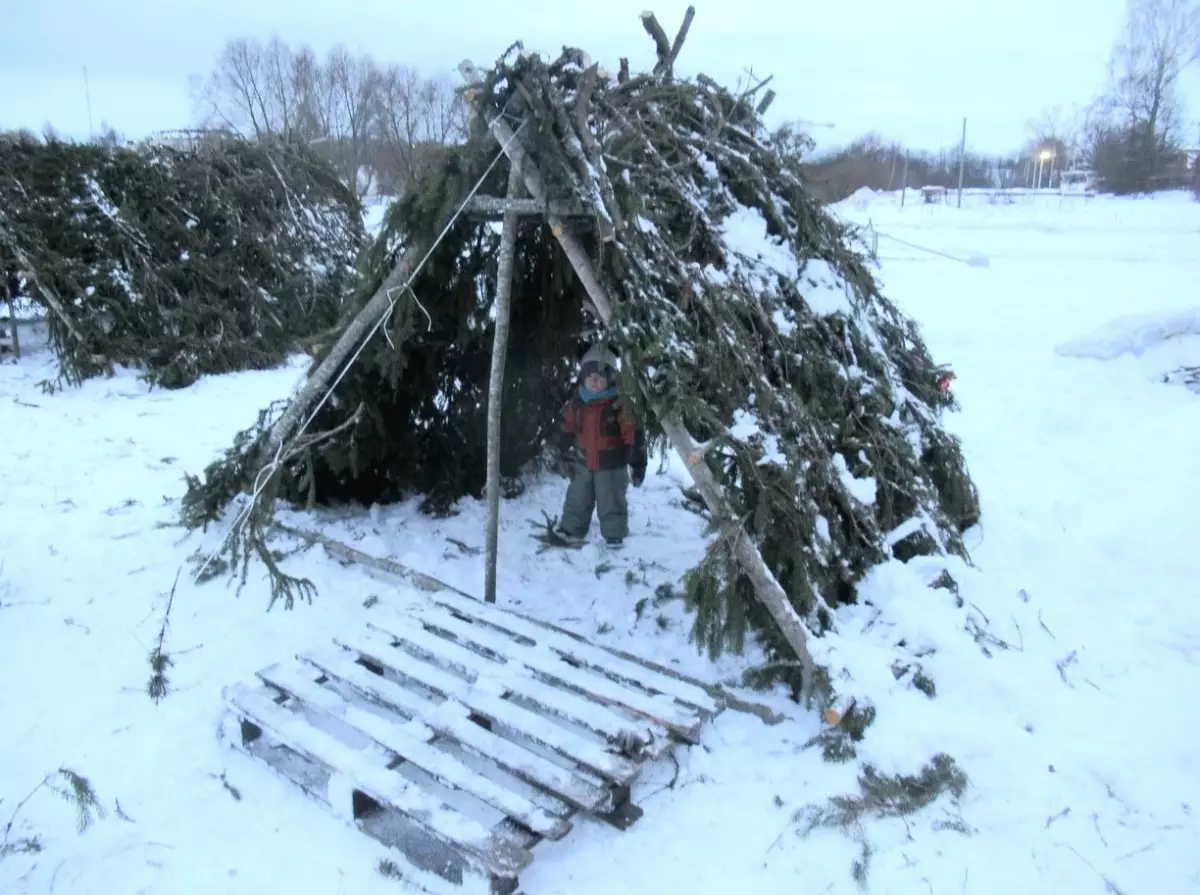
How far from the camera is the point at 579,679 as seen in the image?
3.81m

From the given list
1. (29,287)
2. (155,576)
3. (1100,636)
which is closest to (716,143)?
(1100,636)

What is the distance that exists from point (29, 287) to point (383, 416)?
6676mm

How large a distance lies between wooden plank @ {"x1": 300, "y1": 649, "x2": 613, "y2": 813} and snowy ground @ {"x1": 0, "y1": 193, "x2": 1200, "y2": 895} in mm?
185

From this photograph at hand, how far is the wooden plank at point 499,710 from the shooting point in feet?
10.7

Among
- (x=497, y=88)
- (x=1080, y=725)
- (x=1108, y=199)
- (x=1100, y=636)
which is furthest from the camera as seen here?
(x=1108, y=199)

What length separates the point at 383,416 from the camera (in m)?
5.75

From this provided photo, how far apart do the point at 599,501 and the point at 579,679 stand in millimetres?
1925

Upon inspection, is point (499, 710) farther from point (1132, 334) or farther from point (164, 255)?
point (1132, 334)

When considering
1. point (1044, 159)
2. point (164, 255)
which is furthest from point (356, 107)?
point (1044, 159)

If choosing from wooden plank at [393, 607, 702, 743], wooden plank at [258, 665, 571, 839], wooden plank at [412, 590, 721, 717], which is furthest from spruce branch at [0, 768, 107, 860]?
wooden plank at [412, 590, 721, 717]

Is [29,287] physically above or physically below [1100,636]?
above

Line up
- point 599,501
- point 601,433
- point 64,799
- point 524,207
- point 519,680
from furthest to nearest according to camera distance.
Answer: point 599,501
point 601,433
point 524,207
point 519,680
point 64,799

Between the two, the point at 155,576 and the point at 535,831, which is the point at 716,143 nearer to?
the point at 535,831

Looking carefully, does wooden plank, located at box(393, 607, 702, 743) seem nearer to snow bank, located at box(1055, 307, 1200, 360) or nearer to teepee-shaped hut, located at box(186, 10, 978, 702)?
teepee-shaped hut, located at box(186, 10, 978, 702)
